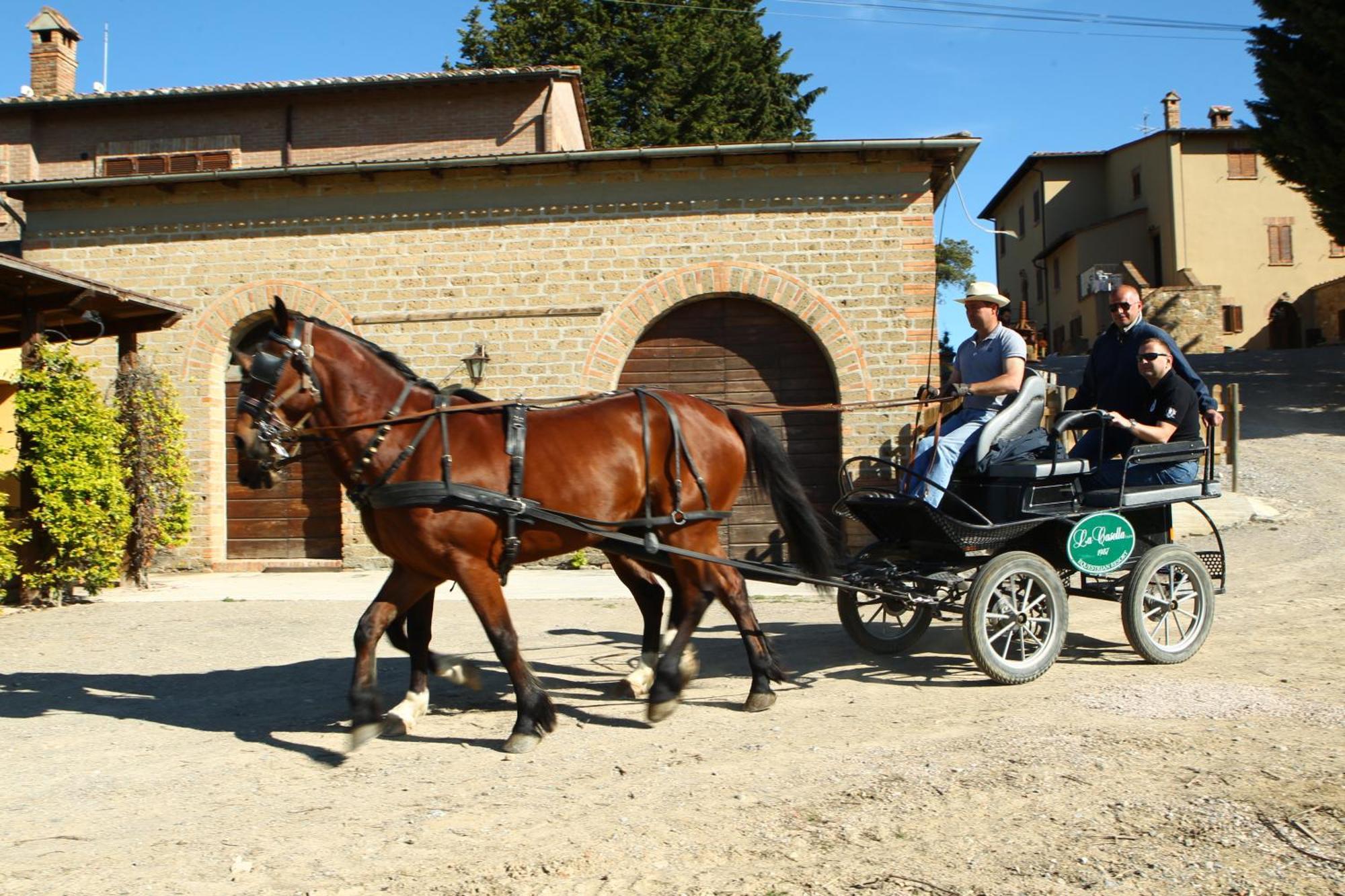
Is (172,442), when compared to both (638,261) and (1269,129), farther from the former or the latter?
(1269,129)

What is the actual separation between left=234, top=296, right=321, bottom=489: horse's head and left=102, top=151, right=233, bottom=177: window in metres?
15.7

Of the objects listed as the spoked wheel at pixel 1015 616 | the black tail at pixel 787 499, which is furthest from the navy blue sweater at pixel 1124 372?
the black tail at pixel 787 499

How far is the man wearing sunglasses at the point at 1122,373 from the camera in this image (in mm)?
6402

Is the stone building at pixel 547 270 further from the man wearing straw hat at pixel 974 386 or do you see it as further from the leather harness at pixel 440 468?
the leather harness at pixel 440 468

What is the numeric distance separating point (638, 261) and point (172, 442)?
5.29 metres

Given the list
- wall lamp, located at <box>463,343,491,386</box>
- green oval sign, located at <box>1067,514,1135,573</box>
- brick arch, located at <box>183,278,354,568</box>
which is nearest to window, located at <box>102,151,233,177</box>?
brick arch, located at <box>183,278,354,568</box>

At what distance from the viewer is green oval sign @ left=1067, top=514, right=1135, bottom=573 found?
5.98 m

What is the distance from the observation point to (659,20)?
102ft

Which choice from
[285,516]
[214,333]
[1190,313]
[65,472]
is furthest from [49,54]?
[1190,313]

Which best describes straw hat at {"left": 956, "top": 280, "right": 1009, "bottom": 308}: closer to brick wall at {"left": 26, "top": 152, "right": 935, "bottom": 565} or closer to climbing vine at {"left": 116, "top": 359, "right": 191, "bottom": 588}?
brick wall at {"left": 26, "top": 152, "right": 935, "bottom": 565}

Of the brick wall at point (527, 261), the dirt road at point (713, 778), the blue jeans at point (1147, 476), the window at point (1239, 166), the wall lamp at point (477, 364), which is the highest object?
the window at point (1239, 166)

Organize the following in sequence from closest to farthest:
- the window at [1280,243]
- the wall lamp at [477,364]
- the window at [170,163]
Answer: the wall lamp at [477,364], the window at [170,163], the window at [1280,243]

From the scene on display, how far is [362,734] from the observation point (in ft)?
16.2

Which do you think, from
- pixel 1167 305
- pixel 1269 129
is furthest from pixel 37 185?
pixel 1167 305
